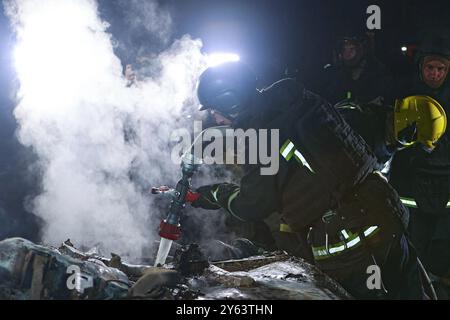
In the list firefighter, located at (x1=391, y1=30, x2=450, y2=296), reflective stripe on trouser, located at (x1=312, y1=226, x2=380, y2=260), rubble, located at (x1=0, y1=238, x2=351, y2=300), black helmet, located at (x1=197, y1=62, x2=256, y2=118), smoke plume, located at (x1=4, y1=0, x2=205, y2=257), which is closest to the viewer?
rubble, located at (x1=0, y1=238, x2=351, y2=300)

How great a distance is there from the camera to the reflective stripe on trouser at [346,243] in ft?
9.48

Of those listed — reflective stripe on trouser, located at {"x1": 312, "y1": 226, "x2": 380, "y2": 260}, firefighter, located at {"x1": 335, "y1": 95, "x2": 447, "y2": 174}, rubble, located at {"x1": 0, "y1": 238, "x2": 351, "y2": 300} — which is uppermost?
firefighter, located at {"x1": 335, "y1": 95, "x2": 447, "y2": 174}

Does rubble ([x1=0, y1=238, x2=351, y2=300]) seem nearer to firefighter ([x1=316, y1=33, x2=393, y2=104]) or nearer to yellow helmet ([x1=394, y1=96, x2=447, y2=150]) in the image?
yellow helmet ([x1=394, y1=96, x2=447, y2=150])

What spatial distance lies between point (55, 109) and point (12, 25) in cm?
164

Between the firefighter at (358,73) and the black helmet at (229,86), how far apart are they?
3.74 meters

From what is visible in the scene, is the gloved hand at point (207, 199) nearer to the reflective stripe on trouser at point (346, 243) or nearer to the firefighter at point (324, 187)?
the firefighter at point (324, 187)

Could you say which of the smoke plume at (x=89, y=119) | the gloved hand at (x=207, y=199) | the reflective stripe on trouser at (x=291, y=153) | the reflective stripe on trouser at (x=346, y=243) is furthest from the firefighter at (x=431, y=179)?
the smoke plume at (x=89, y=119)

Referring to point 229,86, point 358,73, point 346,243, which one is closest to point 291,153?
point 229,86

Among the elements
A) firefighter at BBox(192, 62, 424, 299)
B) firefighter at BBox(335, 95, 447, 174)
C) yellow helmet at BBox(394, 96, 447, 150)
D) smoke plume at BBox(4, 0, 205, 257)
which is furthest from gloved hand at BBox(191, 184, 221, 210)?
A: smoke plume at BBox(4, 0, 205, 257)

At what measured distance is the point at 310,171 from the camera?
2.84 metres

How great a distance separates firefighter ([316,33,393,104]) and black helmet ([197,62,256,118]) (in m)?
3.74

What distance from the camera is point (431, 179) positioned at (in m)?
4.54

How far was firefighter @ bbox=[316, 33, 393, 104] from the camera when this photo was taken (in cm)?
629

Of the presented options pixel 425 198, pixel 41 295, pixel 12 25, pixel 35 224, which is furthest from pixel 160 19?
pixel 41 295
